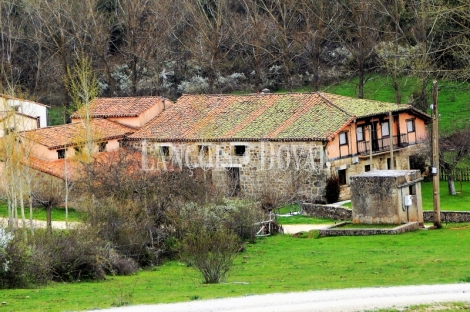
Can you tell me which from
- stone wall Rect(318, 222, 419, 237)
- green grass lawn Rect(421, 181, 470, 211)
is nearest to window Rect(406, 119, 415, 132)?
green grass lawn Rect(421, 181, 470, 211)

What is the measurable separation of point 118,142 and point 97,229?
22.0m

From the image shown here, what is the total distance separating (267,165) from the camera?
48719 mm

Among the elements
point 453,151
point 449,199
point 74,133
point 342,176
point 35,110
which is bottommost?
point 449,199

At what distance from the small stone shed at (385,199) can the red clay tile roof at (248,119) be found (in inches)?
357

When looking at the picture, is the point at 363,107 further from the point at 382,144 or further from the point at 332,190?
the point at 332,190

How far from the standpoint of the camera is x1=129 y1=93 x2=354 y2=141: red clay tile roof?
48.5 meters

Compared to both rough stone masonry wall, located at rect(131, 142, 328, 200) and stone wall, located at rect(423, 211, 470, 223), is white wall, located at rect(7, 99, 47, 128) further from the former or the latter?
stone wall, located at rect(423, 211, 470, 223)

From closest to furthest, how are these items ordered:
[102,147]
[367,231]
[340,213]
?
[367,231] → [340,213] → [102,147]

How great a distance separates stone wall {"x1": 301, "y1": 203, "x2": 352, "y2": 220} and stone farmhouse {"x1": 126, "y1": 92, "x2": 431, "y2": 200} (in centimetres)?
153

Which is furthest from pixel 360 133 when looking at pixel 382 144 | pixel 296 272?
pixel 296 272

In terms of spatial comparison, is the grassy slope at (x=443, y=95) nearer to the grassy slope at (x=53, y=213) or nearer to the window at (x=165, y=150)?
the window at (x=165, y=150)

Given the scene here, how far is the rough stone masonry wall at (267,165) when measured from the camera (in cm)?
4716

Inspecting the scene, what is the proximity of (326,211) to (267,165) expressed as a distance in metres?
6.90

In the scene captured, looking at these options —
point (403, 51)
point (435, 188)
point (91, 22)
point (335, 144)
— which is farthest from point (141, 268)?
point (91, 22)
